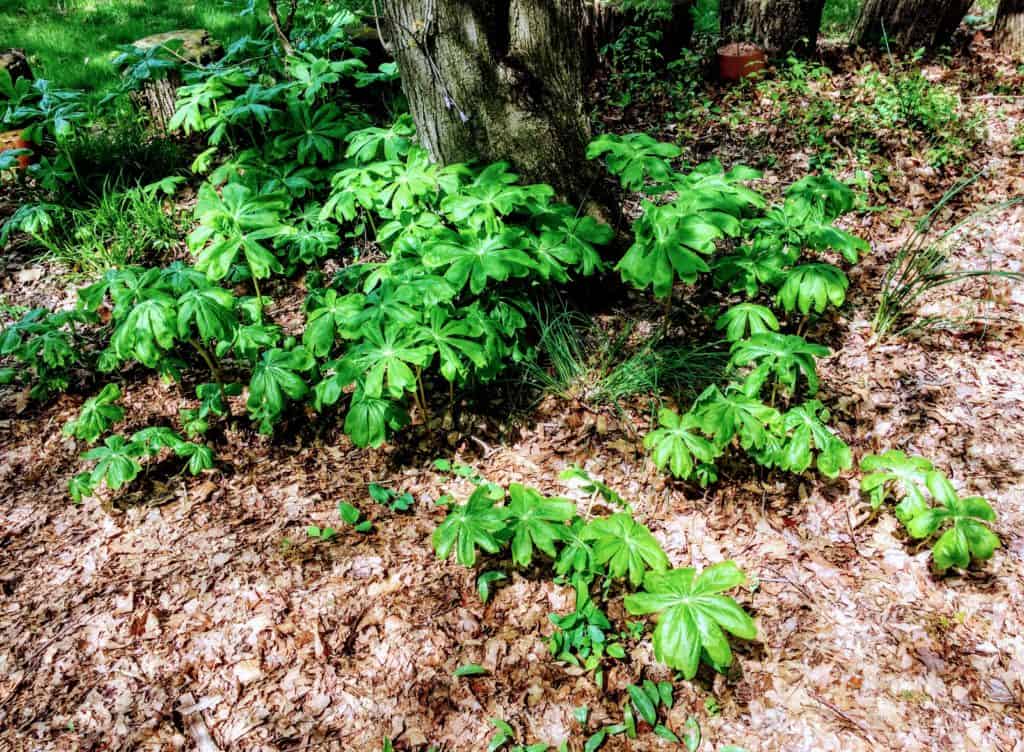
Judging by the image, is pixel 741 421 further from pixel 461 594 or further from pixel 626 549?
pixel 461 594

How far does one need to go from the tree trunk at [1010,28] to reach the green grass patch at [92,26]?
565cm

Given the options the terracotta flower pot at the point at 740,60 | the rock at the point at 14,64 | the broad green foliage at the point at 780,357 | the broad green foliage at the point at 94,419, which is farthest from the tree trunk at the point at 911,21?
the rock at the point at 14,64

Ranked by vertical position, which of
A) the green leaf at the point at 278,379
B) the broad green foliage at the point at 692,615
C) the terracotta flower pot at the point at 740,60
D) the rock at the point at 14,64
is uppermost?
the rock at the point at 14,64

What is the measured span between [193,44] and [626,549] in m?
4.69

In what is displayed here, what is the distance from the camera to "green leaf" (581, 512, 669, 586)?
197 centimetres

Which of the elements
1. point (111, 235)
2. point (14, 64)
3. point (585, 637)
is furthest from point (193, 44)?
point (585, 637)

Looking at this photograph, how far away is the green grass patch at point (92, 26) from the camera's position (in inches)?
198

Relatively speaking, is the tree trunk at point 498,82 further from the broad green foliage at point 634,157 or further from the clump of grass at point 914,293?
the clump of grass at point 914,293

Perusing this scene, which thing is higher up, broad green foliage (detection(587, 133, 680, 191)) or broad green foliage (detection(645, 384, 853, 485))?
broad green foliage (detection(587, 133, 680, 191))

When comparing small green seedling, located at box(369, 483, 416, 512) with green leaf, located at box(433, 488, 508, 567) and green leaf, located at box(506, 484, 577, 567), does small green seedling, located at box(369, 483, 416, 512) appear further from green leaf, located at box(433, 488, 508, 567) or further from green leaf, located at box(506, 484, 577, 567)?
green leaf, located at box(506, 484, 577, 567)

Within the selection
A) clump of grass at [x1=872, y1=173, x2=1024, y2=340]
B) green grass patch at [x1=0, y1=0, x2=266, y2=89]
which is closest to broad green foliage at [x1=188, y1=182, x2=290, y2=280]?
clump of grass at [x1=872, y1=173, x2=1024, y2=340]

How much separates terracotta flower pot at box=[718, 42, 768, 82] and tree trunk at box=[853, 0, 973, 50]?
0.96 metres

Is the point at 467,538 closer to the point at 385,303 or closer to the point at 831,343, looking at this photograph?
the point at 385,303

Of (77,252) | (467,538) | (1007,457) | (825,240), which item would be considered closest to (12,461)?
(77,252)
